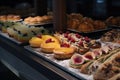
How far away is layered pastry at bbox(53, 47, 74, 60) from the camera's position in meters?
1.68

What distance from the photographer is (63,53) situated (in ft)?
5.52

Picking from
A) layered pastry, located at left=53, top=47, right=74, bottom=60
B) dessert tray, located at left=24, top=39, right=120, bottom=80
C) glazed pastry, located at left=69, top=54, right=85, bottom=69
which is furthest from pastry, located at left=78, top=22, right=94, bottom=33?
glazed pastry, located at left=69, top=54, right=85, bottom=69

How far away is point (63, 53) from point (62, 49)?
0.05 meters

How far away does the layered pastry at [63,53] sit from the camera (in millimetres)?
1682

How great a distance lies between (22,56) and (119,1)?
8.44 ft

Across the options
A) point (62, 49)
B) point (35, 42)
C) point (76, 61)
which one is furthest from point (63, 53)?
point (35, 42)

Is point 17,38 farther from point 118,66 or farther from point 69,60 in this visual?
point 118,66

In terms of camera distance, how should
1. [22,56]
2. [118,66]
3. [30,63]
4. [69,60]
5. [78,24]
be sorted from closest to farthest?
1. [118,66]
2. [69,60]
3. [30,63]
4. [22,56]
5. [78,24]

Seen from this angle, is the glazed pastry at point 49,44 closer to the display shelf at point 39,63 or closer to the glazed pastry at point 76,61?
the display shelf at point 39,63

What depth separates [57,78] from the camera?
4.85ft

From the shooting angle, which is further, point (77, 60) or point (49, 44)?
point (49, 44)

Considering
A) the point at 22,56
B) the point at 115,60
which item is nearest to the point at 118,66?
the point at 115,60

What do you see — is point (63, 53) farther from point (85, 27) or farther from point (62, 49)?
point (85, 27)

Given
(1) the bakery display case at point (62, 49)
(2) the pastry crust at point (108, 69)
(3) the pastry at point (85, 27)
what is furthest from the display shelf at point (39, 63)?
(3) the pastry at point (85, 27)
